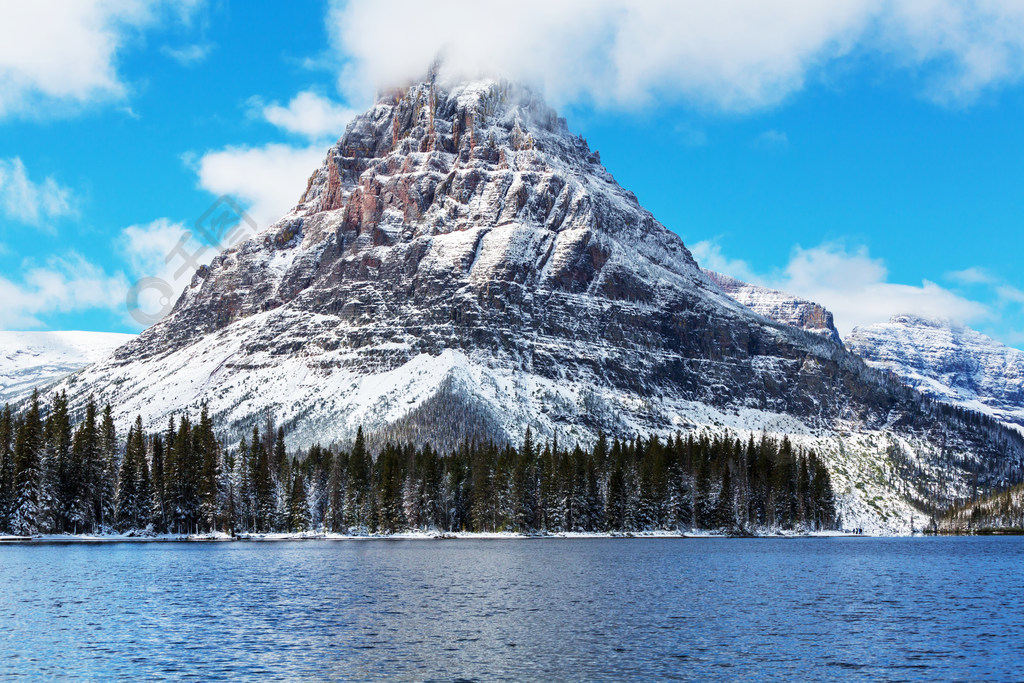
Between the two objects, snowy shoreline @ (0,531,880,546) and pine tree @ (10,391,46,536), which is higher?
pine tree @ (10,391,46,536)

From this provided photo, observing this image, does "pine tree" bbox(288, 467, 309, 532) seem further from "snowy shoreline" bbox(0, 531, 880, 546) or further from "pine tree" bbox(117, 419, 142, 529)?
"pine tree" bbox(117, 419, 142, 529)

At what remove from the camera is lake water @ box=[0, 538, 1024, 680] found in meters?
45.7

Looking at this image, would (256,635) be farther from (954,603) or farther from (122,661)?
(954,603)

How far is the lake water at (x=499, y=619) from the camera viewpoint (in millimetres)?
45688

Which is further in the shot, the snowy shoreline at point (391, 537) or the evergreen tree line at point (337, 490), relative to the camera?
the snowy shoreline at point (391, 537)

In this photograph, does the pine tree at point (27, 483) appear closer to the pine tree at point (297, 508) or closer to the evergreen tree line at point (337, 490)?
the evergreen tree line at point (337, 490)

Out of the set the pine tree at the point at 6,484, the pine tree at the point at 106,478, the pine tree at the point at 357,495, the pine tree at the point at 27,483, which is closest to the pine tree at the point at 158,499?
the pine tree at the point at 106,478

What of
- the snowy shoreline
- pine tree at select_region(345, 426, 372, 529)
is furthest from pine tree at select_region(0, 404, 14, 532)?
pine tree at select_region(345, 426, 372, 529)

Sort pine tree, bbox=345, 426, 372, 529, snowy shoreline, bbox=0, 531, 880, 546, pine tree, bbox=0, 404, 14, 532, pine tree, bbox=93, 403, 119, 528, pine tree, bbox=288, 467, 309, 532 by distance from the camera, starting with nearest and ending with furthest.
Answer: pine tree, bbox=0, 404, 14, 532, pine tree, bbox=93, 403, 119, 528, snowy shoreline, bbox=0, 531, 880, 546, pine tree, bbox=288, 467, 309, 532, pine tree, bbox=345, 426, 372, 529

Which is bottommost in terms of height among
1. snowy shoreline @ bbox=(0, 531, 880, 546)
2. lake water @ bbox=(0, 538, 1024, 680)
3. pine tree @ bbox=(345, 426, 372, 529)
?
snowy shoreline @ bbox=(0, 531, 880, 546)

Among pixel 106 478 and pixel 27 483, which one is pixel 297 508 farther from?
pixel 27 483

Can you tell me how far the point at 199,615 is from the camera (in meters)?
61.9

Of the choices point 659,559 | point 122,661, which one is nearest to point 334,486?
point 659,559

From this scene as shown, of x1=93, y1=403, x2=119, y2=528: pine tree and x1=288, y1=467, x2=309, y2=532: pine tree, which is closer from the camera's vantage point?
x1=93, y1=403, x2=119, y2=528: pine tree
